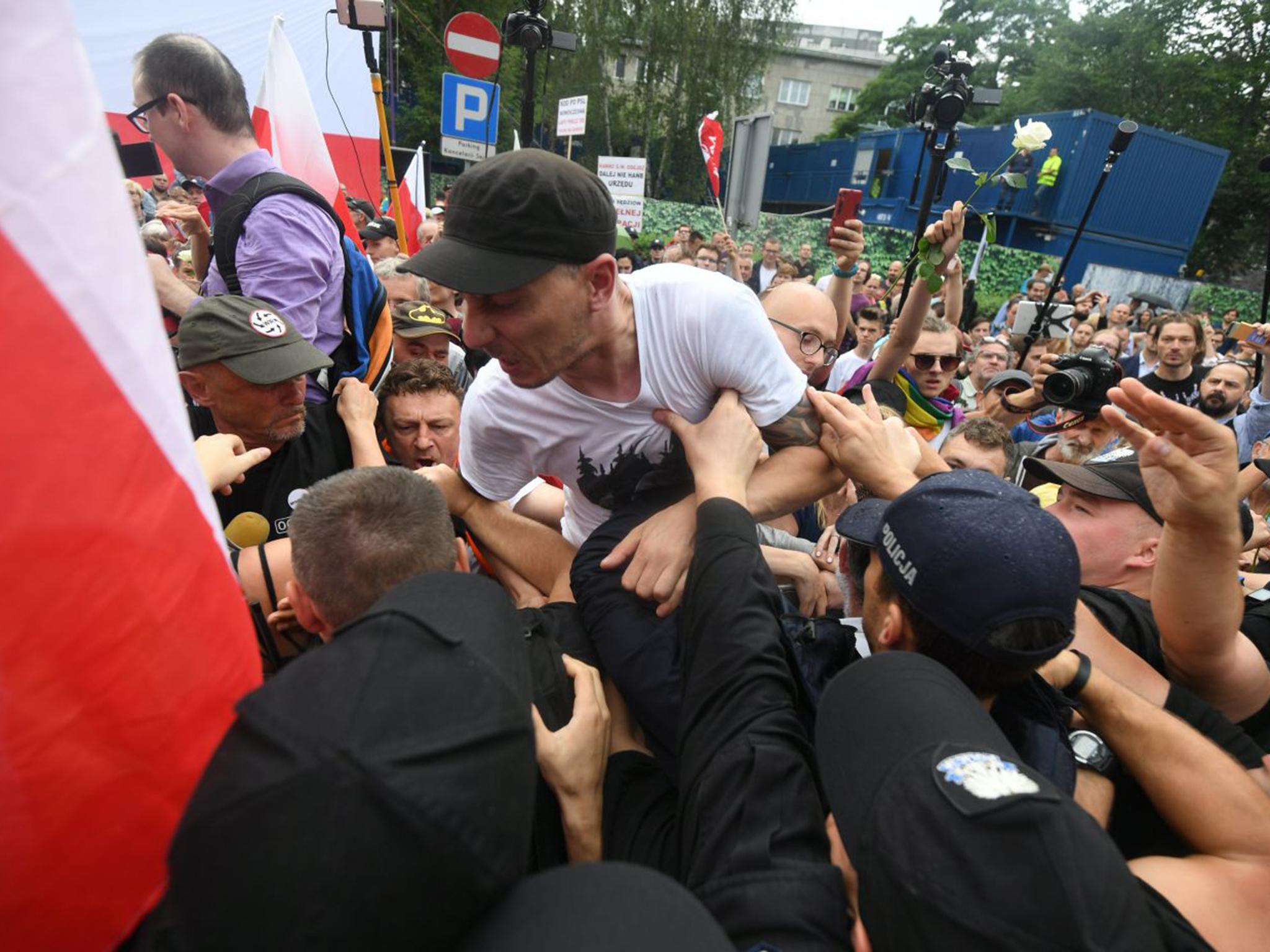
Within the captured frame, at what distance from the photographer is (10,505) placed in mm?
654

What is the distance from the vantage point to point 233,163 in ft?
8.49

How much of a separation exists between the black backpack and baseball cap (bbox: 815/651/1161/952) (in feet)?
7.84

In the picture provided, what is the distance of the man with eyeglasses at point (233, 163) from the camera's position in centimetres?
246

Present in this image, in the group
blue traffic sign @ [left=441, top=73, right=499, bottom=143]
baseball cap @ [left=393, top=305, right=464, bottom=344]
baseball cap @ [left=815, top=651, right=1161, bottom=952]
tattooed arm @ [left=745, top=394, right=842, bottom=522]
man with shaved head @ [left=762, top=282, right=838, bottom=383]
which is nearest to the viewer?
baseball cap @ [left=815, top=651, right=1161, bottom=952]

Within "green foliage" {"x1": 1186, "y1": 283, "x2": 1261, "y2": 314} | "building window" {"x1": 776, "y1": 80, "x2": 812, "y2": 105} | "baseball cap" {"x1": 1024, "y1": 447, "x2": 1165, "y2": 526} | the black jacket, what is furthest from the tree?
the black jacket

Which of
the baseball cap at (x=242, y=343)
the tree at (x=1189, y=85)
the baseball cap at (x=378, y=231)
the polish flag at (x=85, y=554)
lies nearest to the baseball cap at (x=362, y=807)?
the polish flag at (x=85, y=554)

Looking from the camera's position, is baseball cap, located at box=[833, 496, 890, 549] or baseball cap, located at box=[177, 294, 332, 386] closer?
baseball cap, located at box=[833, 496, 890, 549]

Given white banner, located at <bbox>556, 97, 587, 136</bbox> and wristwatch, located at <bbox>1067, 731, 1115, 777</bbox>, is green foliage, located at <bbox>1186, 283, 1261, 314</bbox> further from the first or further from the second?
wristwatch, located at <bbox>1067, 731, 1115, 777</bbox>

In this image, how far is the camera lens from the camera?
287 cm

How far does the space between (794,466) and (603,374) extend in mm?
560

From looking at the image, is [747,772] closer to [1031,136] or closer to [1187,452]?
[1187,452]

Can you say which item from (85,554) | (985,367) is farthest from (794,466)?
(985,367)

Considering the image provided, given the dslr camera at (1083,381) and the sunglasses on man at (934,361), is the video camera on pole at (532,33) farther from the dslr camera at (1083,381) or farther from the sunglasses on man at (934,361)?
the dslr camera at (1083,381)

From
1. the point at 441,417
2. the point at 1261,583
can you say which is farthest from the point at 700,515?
the point at 1261,583
